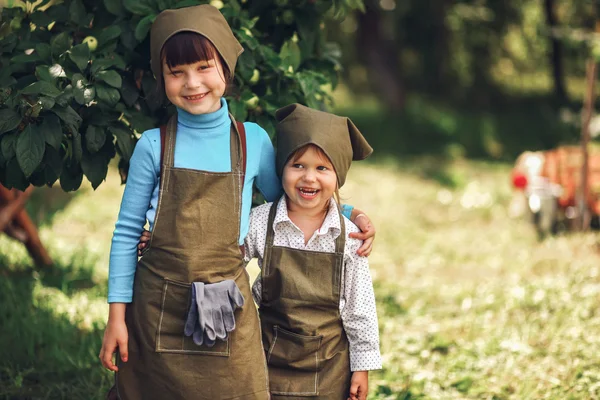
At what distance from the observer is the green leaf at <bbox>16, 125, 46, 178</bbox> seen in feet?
7.66

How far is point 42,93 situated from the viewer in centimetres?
238

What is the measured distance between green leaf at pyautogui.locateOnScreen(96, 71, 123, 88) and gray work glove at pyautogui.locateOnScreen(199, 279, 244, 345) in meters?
0.77

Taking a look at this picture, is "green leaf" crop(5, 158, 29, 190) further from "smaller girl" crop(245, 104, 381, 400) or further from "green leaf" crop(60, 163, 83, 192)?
"smaller girl" crop(245, 104, 381, 400)

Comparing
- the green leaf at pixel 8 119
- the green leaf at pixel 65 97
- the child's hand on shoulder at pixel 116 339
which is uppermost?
the green leaf at pixel 65 97

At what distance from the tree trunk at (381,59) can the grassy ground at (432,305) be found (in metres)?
4.68

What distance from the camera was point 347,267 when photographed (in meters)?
2.42

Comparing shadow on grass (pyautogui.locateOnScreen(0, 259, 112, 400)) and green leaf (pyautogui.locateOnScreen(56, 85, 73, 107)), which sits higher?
green leaf (pyautogui.locateOnScreen(56, 85, 73, 107))

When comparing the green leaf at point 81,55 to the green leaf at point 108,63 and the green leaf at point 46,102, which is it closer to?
the green leaf at point 108,63

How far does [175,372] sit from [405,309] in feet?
8.36

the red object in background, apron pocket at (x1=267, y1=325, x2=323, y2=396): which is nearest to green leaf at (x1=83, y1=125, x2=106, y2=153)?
apron pocket at (x1=267, y1=325, x2=323, y2=396)

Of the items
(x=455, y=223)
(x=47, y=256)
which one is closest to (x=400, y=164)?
(x=455, y=223)

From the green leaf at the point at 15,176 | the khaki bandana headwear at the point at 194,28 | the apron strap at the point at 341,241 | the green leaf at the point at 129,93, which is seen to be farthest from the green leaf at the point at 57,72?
the apron strap at the point at 341,241

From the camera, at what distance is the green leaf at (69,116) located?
238cm

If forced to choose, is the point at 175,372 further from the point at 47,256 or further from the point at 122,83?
the point at 47,256
